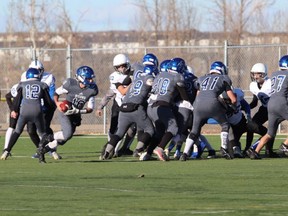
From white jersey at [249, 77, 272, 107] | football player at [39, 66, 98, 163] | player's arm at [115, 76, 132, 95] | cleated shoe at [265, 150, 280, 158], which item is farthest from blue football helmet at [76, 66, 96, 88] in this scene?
cleated shoe at [265, 150, 280, 158]

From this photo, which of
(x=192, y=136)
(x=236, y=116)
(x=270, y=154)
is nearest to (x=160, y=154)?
(x=192, y=136)

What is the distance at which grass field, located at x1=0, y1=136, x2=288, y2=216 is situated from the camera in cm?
1098

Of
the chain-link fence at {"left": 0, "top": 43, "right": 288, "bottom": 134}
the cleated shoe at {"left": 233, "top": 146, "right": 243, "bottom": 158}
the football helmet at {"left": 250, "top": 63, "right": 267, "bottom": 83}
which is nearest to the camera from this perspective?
the cleated shoe at {"left": 233, "top": 146, "right": 243, "bottom": 158}

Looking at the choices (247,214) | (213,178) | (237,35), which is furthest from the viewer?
(237,35)

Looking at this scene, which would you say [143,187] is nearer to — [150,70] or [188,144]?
[188,144]

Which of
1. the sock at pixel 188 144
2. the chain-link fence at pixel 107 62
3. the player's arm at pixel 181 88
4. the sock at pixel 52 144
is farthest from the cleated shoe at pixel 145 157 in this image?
the chain-link fence at pixel 107 62

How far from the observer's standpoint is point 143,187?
13328 millimetres

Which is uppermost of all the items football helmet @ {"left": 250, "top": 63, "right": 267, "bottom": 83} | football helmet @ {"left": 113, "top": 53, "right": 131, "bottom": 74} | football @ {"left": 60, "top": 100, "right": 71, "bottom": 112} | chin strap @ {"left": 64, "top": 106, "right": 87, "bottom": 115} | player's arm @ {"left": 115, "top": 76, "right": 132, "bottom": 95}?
football helmet @ {"left": 113, "top": 53, "right": 131, "bottom": 74}

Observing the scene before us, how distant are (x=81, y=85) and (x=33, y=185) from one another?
Result: 5.96 meters

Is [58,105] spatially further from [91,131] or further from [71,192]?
[91,131]

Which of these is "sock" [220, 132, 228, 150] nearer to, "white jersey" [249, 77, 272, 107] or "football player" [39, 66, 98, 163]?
"white jersey" [249, 77, 272, 107]

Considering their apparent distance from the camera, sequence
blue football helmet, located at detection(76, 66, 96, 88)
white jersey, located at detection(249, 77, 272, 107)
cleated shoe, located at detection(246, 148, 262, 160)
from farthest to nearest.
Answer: white jersey, located at detection(249, 77, 272, 107)
blue football helmet, located at detection(76, 66, 96, 88)
cleated shoe, located at detection(246, 148, 262, 160)

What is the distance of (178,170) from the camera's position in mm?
16297

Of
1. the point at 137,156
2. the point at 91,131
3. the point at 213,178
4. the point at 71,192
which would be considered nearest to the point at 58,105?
the point at 137,156
